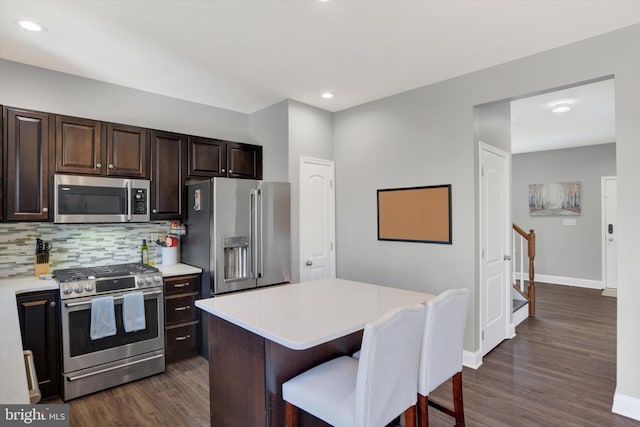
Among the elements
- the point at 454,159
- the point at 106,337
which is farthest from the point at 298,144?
the point at 106,337

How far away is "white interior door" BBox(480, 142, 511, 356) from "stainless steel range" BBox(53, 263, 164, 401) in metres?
3.11

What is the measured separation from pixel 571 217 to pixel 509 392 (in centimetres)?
534

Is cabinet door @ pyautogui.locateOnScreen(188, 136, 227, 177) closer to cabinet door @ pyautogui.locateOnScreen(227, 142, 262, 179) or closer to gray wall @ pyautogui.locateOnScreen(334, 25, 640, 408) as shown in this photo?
cabinet door @ pyautogui.locateOnScreen(227, 142, 262, 179)

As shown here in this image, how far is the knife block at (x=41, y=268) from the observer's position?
306 centimetres

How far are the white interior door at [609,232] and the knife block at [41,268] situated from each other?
8295mm

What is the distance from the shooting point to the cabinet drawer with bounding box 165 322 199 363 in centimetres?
334

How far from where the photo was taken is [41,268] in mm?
3080

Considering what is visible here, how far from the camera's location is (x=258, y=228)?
367 cm

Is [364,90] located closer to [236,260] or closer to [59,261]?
[236,260]

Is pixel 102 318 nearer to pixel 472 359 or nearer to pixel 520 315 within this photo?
pixel 472 359

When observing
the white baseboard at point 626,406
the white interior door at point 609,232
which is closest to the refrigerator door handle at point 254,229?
the white baseboard at point 626,406

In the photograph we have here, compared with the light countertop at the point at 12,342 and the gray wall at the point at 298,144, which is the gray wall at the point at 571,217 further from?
the light countertop at the point at 12,342

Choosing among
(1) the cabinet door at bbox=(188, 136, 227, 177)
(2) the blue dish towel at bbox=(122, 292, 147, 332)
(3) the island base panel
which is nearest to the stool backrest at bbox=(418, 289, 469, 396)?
(3) the island base panel

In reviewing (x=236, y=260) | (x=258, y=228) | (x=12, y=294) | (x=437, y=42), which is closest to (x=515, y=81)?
(x=437, y=42)
